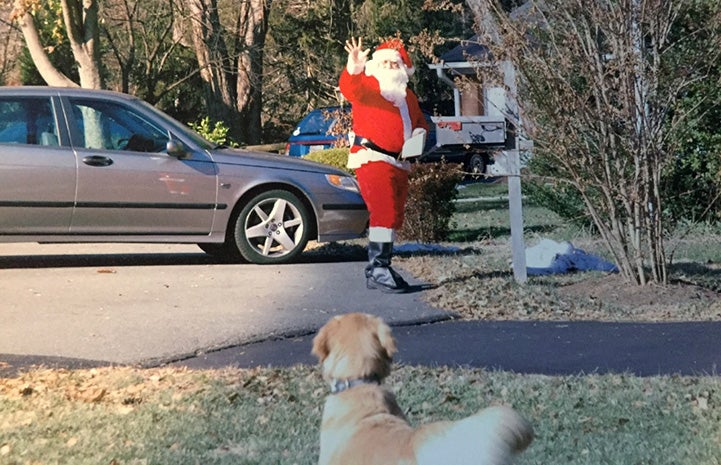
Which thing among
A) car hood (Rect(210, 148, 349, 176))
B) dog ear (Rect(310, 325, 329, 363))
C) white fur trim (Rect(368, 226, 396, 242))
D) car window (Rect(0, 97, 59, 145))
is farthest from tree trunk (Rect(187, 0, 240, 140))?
dog ear (Rect(310, 325, 329, 363))

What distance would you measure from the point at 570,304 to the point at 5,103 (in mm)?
5239

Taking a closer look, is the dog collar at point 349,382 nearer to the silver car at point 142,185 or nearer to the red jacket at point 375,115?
the red jacket at point 375,115

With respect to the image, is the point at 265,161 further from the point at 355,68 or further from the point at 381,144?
the point at 381,144

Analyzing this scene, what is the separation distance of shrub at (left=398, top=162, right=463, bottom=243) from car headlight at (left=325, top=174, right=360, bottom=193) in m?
1.73

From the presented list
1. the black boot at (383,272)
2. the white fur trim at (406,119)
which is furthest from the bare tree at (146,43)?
the black boot at (383,272)

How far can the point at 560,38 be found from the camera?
990 cm

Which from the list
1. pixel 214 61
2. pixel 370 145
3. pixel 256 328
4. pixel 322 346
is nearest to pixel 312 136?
pixel 214 61

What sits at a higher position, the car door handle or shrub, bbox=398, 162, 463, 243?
the car door handle

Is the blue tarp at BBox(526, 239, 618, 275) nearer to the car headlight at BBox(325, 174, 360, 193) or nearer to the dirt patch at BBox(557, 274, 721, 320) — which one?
the dirt patch at BBox(557, 274, 721, 320)

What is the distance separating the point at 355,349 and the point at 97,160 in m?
7.28

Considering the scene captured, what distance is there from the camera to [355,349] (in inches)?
158

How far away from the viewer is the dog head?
3.99 m

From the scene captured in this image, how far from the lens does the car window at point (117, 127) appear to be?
438 inches

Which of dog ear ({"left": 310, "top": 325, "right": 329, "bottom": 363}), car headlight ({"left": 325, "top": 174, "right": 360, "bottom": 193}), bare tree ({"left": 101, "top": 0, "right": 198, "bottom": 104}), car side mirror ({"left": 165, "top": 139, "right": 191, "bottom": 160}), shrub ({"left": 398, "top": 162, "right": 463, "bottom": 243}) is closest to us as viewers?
dog ear ({"left": 310, "top": 325, "right": 329, "bottom": 363})
